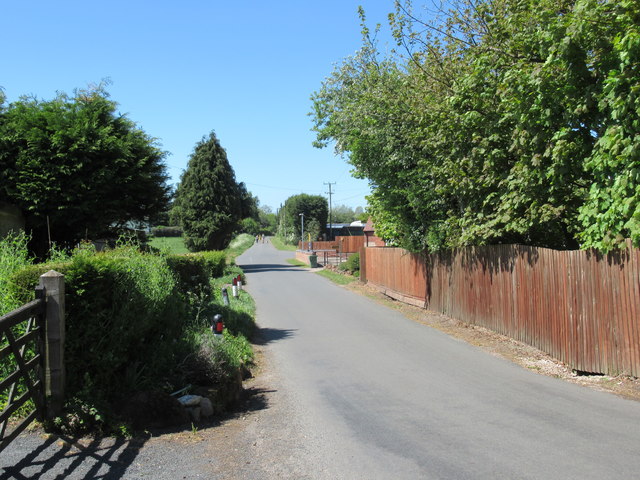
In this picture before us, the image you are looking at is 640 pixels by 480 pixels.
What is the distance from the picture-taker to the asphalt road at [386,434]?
4.45 m

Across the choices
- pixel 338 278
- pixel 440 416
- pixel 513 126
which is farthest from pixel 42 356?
pixel 338 278

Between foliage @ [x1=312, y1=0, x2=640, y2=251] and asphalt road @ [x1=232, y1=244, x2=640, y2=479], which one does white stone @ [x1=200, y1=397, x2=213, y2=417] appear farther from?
foliage @ [x1=312, y1=0, x2=640, y2=251]

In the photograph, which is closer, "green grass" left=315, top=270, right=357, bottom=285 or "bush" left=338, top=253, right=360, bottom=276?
"green grass" left=315, top=270, right=357, bottom=285

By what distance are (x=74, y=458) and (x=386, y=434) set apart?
116 inches

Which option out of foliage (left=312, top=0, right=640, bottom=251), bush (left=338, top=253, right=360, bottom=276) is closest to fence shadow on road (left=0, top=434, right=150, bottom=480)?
foliage (left=312, top=0, right=640, bottom=251)

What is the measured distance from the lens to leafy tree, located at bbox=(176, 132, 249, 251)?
41125 mm

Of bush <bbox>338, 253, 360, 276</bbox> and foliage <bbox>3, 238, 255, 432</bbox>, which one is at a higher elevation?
foliage <bbox>3, 238, 255, 432</bbox>

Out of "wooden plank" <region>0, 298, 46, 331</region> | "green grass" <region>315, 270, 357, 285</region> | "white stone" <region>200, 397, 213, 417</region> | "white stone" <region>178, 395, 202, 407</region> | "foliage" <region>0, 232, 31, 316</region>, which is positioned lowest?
"green grass" <region>315, 270, 357, 285</region>

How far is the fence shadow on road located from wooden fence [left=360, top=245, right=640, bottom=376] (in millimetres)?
6515

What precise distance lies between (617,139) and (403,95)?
7.67 m

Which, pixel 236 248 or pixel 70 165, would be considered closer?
pixel 70 165

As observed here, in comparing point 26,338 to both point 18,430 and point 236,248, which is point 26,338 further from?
point 236,248

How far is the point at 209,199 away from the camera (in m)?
41.8

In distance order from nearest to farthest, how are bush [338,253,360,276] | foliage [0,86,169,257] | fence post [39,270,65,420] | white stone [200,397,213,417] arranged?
fence post [39,270,65,420] < white stone [200,397,213,417] < foliage [0,86,169,257] < bush [338,253,360,276]
